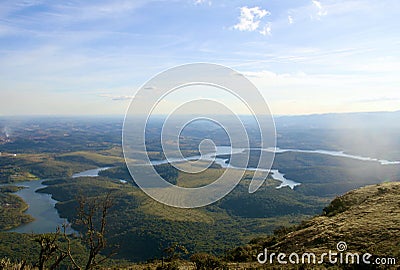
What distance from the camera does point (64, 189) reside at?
254 ft

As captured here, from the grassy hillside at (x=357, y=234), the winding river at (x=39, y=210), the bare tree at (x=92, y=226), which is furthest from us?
the winding river at (x=39, y=210)

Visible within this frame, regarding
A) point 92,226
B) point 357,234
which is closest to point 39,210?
point 92,226

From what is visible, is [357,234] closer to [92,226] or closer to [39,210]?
[92,226]

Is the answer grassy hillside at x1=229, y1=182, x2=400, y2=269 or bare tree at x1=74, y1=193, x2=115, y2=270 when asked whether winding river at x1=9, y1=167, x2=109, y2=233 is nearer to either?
bare tree at x1=74, y1=193, x2=115, y2=270

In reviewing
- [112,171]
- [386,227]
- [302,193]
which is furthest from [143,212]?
[386,227]

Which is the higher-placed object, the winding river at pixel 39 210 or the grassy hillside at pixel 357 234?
the grassy hillside at pixel 357 234

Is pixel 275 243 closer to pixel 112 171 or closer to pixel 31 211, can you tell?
pixel 31 211

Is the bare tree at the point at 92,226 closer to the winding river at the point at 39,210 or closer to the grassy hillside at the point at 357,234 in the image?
the grassy hillside at the point at 357,234

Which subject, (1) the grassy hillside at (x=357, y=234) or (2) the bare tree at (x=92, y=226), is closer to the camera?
(2) the bare tree at (x=92, y=226)

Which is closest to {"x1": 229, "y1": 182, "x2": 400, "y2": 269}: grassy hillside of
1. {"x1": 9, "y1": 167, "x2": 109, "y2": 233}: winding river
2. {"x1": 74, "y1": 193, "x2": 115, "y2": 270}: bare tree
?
{"x1": 74, "y1": 193, "x2": 115, "y2": 270}: bare tree

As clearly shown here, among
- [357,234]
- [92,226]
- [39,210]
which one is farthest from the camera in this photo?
[39,210]

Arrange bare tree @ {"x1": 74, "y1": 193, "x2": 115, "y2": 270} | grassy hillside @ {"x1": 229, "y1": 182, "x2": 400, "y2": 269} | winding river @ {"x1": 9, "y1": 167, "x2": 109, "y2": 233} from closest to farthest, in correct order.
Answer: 1. bare tree @ {"x1": 74, "y1": 193, "x2": 115, "y2": 270}
2. grassy hillside @ {"x1": 229, "y1": 182, "x2": 400, "y2": 269}
3. winding river @ {"x1": 9, "y1": 167, "x2": 109, "y2": 233}

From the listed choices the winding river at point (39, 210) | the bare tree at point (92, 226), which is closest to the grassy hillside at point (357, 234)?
the bare tree at point (92, 226)

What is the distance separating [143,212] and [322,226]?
50.4m
